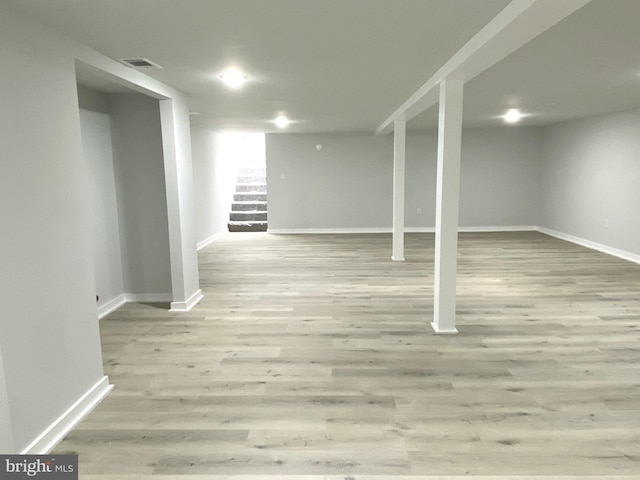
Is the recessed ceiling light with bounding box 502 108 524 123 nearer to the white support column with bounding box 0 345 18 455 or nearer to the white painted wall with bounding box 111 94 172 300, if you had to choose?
the white painted wall with bounding box 111 94 172 300

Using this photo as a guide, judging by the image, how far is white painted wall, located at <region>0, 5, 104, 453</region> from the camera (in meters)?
2.15

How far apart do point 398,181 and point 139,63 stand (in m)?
4.48

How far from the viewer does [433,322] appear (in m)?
4.21

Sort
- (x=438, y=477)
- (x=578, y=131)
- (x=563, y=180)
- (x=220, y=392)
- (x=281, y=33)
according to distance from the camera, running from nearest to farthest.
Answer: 1. (x=438, y=477)
2. (x=281, y=33)
3. (x=220, y=392)
4. (x=578, y=131)
5. (x=563, y=180)

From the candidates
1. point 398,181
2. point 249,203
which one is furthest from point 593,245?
point 249,203

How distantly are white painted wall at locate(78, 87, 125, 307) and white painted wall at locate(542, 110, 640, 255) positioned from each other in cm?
710

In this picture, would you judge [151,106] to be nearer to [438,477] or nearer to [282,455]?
[282,455]

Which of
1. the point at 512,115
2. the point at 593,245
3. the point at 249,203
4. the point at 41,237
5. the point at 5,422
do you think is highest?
the point at 512,115

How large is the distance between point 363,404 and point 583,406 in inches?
52.5

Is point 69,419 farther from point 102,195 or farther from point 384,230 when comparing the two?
point 384,230

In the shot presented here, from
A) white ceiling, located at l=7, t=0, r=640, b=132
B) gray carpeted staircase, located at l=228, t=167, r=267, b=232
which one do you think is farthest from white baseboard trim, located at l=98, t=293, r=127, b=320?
gray carpeted staircase, located at l=228, t=167, r=267, b=232

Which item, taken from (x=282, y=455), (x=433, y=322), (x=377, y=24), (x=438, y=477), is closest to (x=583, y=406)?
(x=438, y=477)

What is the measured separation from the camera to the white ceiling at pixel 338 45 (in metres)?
2.21

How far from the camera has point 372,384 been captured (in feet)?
10.1
